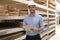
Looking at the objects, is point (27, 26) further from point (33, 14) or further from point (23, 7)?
point (23, 7)

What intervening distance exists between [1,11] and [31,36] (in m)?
0.99

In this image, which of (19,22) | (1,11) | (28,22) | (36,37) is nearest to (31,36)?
(36,37)

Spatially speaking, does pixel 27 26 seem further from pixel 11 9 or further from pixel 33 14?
pixel 11 9

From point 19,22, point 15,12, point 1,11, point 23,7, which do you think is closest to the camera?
point 1,11

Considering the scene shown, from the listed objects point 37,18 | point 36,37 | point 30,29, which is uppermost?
point 37,18

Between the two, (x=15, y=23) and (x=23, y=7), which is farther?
(x=23, y=7)

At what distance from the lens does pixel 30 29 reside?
3232 mm

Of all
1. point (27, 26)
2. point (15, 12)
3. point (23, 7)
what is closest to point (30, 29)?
point (27, 26)

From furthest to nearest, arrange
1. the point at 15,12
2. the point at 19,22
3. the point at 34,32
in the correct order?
the point at 19,22, the point at 15,12, the point at 34,32

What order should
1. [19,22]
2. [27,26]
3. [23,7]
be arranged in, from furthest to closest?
1. [23,7]
2. [19,22]
3. [27,26]

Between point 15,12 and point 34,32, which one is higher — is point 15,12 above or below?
above

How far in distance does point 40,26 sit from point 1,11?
99 centimetres

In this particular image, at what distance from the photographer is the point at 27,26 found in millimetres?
3186

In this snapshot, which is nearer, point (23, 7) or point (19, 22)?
point (19, 22)
